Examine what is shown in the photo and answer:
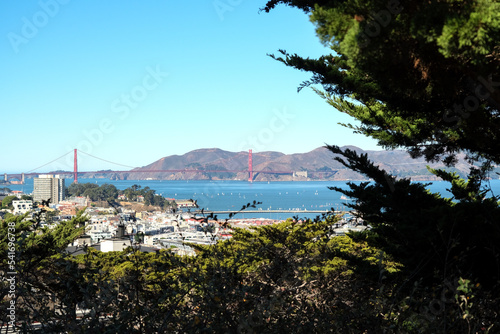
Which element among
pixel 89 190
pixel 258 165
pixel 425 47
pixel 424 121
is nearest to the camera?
pixel 425 47

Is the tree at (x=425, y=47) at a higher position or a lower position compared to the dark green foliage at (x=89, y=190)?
higher

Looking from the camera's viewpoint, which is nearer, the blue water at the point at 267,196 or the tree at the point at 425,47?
the tree at the point at 425,47

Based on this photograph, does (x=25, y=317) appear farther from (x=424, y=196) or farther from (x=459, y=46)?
(x=424, y=196)

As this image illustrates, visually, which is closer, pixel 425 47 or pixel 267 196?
pixel 425 47

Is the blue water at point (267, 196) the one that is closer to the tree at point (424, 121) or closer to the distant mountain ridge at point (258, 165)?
the distant mountain ridge at point (258, 165)

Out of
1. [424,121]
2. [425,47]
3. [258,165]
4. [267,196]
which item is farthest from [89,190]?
[425,47]

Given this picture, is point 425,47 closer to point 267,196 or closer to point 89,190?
point 89,190

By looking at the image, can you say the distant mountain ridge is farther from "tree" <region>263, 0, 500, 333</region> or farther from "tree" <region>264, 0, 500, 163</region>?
"tree" <region>264, 0, 500, 163</region>

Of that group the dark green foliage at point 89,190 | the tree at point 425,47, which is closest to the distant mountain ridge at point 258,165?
the dark green foliage at point 89,190

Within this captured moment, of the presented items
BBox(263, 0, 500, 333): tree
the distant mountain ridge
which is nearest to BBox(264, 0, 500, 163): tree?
BBox(263, 0, 500, 333): tree

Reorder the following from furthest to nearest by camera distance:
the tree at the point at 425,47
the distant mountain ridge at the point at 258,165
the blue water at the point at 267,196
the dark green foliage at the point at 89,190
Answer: the distant mountain ridge at the point at 258,165 → the dark green foliage at the point at 89,190 → the blue water at the point at 267,196 → the tree at the point at 425,47

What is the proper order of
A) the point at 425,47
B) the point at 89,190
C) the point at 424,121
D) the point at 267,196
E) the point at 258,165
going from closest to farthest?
the point at 425,47, the point at 424,121, the point at 89,190, the point at 267,196, the point at 258,165
